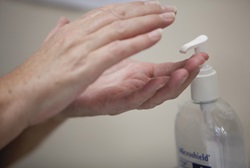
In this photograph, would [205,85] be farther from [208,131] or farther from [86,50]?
[86,50]

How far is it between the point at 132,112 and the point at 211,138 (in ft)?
0.57

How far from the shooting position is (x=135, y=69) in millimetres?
462

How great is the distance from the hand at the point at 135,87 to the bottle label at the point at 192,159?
112 millimetres

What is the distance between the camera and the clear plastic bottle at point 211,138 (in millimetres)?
457

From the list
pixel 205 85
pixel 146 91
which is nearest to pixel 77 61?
pixel 146 91

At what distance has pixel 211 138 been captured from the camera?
0.47 metres

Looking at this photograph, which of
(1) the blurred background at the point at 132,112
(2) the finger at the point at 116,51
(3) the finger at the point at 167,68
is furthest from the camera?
(1) the blurred background at the point at 132,112

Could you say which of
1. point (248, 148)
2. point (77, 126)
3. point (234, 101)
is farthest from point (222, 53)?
point (77, 126)

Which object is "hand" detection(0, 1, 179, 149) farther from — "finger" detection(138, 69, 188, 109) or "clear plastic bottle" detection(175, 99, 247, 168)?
"clear plastic bottle" detection(175, 99, 247, 168)

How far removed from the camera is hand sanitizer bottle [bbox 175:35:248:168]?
0.43 metres

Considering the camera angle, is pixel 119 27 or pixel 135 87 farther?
pixel 135 87

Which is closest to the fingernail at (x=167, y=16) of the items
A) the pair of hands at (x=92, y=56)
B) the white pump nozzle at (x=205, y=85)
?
the pair of hands at (x=92, y=56)

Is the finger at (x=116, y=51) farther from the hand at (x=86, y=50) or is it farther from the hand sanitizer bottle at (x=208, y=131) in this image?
the hand sanitizer bottle at (x=208, y=131)

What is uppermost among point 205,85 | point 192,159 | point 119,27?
point 119,27
